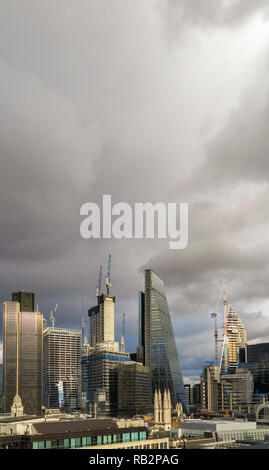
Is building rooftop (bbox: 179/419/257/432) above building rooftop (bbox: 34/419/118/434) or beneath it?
beneath

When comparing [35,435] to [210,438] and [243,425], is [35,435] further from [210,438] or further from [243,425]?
[243,425]

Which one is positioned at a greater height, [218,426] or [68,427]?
[68,427]

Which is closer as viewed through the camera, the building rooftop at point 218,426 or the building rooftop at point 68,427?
the building rooftop at point 68,427

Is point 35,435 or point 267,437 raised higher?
point 35,435

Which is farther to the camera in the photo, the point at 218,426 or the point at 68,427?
the point at 218,426

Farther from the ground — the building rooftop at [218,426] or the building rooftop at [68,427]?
the building rooftop at [68,427]

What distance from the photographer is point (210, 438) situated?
150625 mm

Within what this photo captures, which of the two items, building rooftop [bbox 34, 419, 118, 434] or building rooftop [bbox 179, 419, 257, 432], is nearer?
building rooftop [bbox 34, 419, 118, 434]
